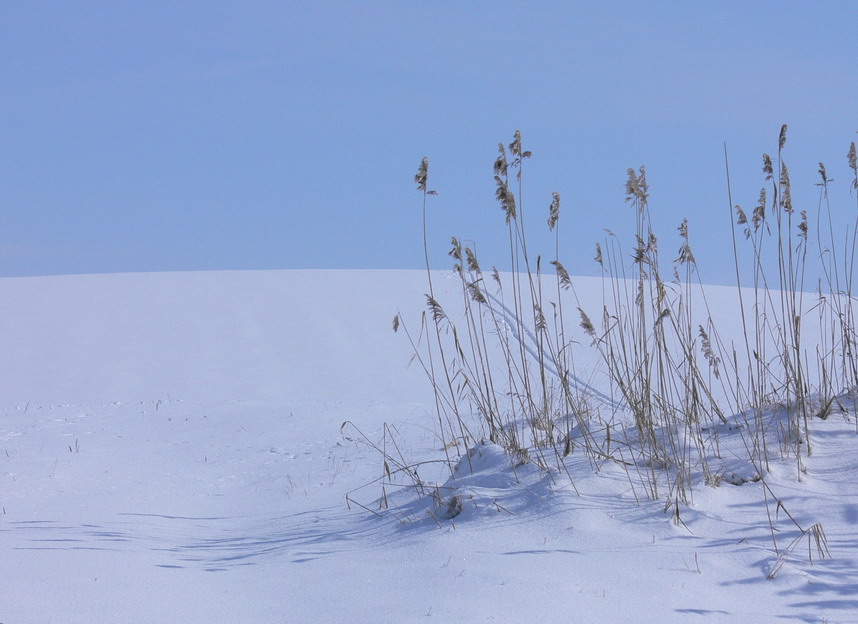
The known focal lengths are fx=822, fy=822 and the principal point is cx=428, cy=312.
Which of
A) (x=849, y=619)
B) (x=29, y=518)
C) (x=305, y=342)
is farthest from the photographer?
(x=305, y=342)

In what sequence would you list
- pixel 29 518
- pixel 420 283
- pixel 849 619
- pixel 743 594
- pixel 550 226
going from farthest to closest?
pixel 420 283 → pixel 29 518 → pixel 550 226 → pixel 743 594 → pixel 849 619

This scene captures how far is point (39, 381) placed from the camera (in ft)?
26.1

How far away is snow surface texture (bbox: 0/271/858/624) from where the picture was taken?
1.79 metres

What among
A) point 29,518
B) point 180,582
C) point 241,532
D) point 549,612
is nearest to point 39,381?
point 29,518

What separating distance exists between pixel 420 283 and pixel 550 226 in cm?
1089

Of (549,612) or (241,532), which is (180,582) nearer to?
(241,532)

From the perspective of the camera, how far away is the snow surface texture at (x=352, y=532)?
1.79 metres

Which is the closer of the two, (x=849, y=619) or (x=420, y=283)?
(x=849, y=619)

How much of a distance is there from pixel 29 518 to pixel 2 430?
2.32 meters

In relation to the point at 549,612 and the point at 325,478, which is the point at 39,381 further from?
the point at 549,612

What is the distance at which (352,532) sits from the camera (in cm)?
255

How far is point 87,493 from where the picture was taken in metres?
3.43

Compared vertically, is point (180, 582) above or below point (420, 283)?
below

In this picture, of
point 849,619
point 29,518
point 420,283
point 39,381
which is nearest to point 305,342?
point 39,381
